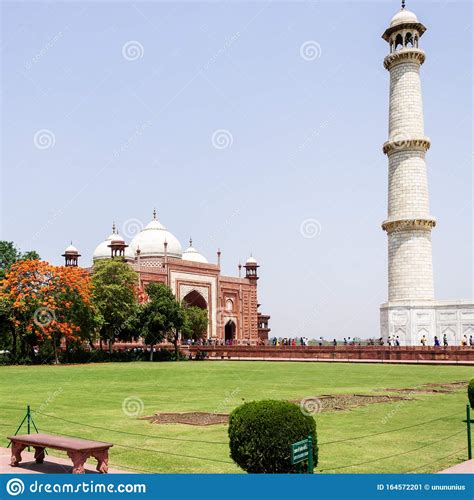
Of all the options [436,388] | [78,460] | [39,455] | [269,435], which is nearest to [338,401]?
[436,388]

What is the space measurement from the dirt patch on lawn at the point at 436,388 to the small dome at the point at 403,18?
29.6 meters

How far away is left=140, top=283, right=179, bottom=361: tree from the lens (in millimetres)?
43156

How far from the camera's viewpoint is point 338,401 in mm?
16078

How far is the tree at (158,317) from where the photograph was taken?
4316 cm

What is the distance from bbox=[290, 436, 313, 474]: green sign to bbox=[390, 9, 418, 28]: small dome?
41.5m

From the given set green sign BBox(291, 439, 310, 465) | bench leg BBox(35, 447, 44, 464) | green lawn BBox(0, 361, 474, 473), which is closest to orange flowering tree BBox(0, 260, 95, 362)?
green lawn BBox(0, 361, 474, 473)

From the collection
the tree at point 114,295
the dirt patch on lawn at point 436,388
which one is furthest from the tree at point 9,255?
the dirt patch on lawn at point 436,388

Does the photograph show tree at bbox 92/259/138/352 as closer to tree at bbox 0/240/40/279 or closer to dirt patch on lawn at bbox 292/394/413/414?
tree at bbox 0/240/40/279

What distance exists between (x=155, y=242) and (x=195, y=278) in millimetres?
5709

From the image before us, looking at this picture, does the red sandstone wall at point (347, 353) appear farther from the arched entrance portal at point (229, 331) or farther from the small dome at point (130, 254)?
the arched entrance portal at point (229, 331)

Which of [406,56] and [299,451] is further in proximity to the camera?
[406,56]

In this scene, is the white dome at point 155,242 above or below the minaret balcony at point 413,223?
above

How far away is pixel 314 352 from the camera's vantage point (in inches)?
1694

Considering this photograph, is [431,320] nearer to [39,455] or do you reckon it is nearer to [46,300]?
[46,300]
